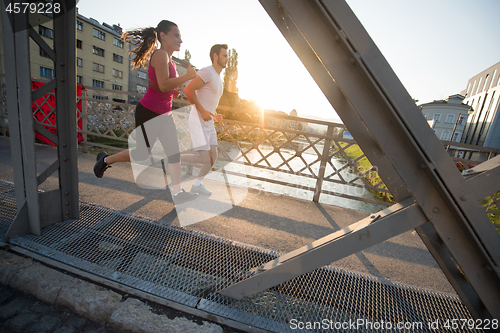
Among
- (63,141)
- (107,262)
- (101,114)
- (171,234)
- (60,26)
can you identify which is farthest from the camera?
(101,114)

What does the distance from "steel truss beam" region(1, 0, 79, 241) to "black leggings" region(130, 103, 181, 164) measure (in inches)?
26.1

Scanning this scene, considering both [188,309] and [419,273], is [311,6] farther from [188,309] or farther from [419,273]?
[419,273]

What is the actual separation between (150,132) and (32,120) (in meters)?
1.10

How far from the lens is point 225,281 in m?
1.77

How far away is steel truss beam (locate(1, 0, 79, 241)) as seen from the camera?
1.73 m

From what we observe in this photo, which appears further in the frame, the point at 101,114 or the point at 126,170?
the point at 101,114

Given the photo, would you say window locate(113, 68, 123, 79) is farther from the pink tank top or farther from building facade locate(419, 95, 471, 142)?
building facade locate(419, 95, 471, 142)

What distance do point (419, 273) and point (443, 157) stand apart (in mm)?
1956

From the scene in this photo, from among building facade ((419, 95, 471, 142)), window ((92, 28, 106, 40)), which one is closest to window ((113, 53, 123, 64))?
window ((92, 28, 106, 40))

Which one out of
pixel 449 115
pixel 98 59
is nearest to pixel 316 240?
pixel 98 59

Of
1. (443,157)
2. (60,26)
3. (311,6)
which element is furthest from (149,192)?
(443,157)

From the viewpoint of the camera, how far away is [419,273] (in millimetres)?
2400

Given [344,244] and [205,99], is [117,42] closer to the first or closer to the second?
[205,99]

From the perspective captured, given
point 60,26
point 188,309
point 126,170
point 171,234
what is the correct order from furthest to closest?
1. point 126,170
2. point 171,234
3. point 60,26
4. point 188,309
